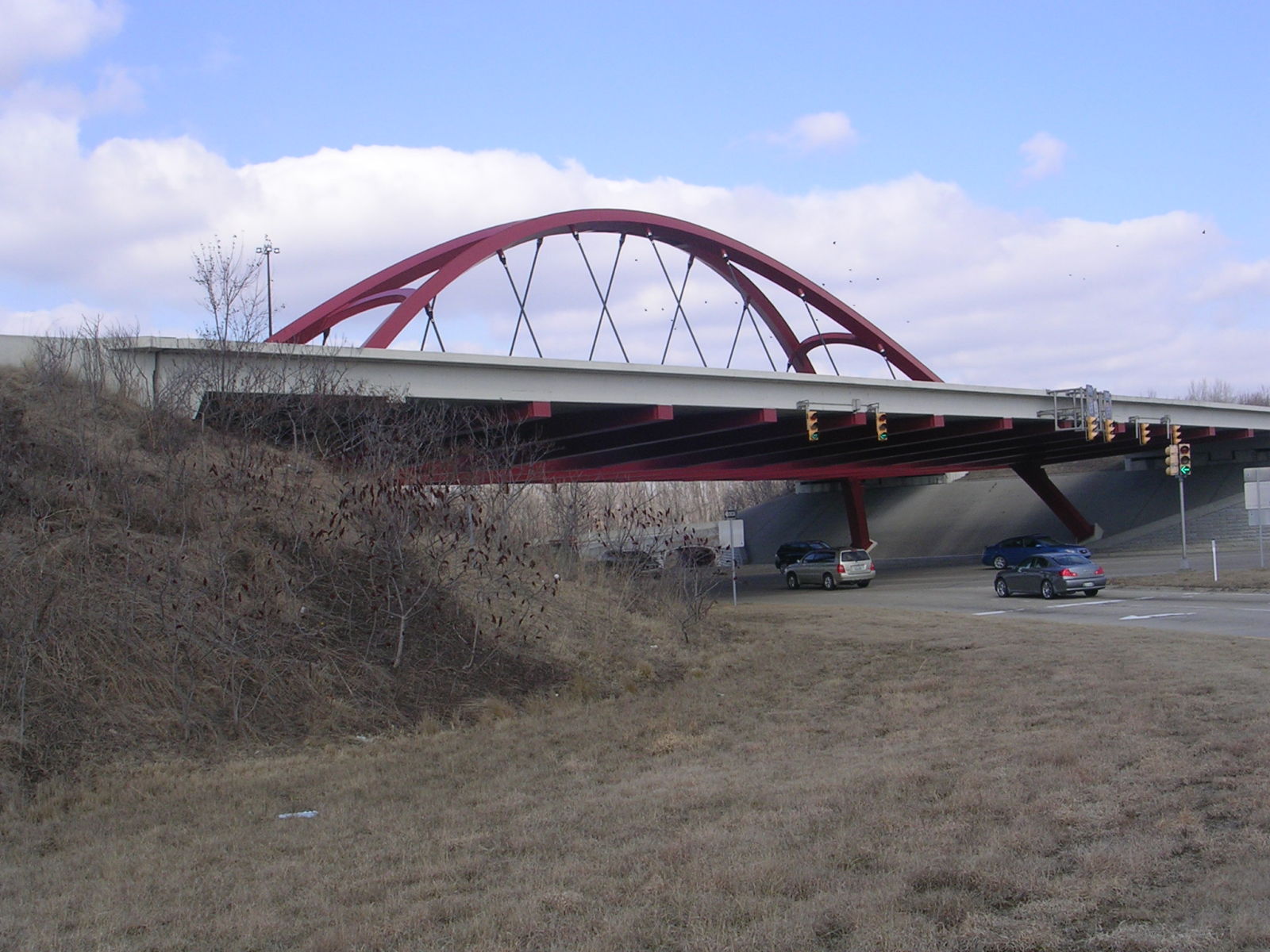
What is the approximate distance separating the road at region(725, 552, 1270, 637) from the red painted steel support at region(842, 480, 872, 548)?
13.4m

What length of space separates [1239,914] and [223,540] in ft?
45.0

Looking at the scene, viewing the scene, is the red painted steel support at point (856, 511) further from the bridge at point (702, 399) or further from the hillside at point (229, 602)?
the hillside at point (229, 602)

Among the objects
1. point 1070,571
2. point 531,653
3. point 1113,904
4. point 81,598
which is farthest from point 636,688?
point 1070,571

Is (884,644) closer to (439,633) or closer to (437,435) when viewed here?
(439,633)

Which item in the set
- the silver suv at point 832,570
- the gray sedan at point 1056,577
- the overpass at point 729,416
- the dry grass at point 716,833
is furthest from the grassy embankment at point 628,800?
the silver suv at point 832,570

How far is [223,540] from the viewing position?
607 inches

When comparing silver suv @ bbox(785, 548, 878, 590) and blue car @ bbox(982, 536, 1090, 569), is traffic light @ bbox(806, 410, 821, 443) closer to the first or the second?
silver suv @ bbox(785, 548, 878, 590)

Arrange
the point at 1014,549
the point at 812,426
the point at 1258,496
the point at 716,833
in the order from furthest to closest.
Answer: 1. the point at 1014,549
2. the point at 812,426
3. the point at 1258,496
4. the point at 716,833

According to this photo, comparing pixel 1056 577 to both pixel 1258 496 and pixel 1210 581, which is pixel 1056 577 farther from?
pixel 1258 496

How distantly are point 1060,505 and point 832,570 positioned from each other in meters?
26.5

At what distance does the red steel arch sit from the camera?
34031 millimetres

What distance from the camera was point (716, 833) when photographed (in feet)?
24.2

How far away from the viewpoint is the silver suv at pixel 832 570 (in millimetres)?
43688

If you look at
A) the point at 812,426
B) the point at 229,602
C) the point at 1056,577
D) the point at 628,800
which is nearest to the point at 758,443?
the point at 812,426
